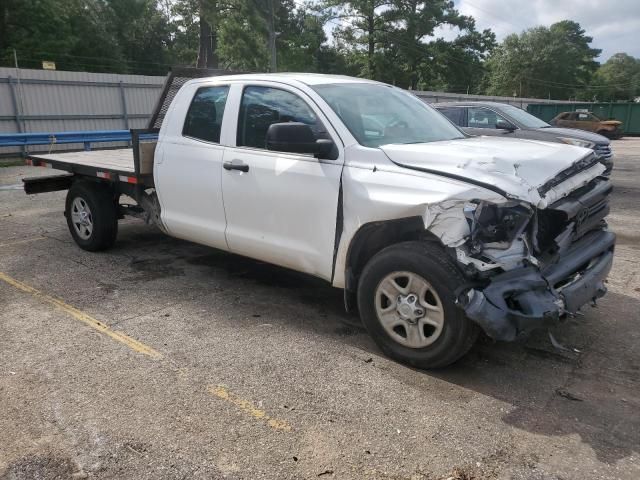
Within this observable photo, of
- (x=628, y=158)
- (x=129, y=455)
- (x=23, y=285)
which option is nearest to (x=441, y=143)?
(x=129, y=455)

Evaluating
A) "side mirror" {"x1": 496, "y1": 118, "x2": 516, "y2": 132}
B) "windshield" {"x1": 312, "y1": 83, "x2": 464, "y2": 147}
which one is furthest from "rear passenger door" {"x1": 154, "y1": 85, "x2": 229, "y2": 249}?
"side mirror" {"x1": 496, "y1": 118, "x2": 516, "y2": 132}

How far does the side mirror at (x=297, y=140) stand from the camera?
3.92 metres

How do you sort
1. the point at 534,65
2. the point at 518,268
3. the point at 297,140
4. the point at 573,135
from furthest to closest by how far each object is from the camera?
the point at 534,65 < the point at 573,135 < the point at 297,140 < the point at 518,268

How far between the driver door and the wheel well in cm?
17

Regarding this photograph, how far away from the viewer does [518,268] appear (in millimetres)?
3377

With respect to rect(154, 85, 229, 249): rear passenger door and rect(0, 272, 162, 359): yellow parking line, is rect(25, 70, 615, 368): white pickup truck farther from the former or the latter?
rect(0, 272, 162, 359): yellow parking line

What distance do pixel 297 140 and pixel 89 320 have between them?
2.28 meters

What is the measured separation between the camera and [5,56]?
120 feet

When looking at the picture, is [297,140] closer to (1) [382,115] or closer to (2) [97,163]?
(1) [382,115]

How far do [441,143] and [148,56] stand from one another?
5662 cm

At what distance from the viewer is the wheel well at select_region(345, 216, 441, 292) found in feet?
12.3

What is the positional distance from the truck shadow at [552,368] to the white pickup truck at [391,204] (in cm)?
29

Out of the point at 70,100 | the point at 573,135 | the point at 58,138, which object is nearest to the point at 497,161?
the point at 573,135

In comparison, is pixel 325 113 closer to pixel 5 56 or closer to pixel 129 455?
pixel 129 455
